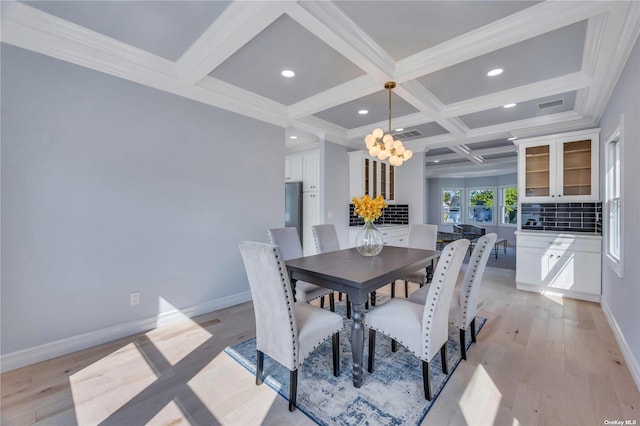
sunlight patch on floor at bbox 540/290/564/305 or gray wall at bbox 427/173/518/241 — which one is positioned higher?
gray wall at bbox 427/173/518/241

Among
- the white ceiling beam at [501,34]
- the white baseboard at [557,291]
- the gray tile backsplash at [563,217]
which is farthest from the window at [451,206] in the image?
the white ceiling beam at [501,34]

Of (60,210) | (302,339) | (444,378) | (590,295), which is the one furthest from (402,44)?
(590,295)

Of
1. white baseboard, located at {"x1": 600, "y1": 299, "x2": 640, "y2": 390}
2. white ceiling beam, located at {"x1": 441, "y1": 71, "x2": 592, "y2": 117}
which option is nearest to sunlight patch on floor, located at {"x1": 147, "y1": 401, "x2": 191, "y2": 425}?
white baseboard, located at {"x1": 600, "y1": 299, "x2": 640, "y2": 390}

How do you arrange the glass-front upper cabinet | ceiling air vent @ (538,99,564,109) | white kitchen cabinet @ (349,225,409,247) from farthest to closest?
white kitchen cabinet @ (349,225,409,247) → the glass-front upper cabinet → ceiling air vent @ (538,99,564,109)

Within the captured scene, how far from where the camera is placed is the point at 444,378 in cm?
194

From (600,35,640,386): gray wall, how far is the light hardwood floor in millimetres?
212

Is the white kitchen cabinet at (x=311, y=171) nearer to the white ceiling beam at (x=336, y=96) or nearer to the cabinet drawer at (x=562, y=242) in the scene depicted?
the white ceiling beam at (x=336, y=96)

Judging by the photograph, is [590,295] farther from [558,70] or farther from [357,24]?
[357,24]

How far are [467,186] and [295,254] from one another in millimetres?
8523

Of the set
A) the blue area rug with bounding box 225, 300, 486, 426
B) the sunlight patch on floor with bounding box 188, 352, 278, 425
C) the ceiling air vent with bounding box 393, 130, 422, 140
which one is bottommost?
the sunlight patch on floor with bounding box 188, 352, 278, 425

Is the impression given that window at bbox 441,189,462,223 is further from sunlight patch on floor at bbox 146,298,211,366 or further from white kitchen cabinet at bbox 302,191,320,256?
sunlight patch on floor at bbox 146,298,211,366

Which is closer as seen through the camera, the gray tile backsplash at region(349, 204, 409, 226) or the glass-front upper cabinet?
the glass-front upper cabinet

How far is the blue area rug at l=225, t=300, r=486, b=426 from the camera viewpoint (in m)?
1.59

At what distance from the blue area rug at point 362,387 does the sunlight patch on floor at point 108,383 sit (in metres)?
0.65
